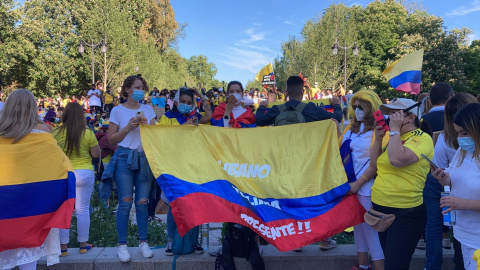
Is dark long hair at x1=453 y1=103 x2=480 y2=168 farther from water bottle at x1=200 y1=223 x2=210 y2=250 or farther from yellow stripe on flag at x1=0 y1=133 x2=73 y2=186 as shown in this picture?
yellow stripe on flag at x1=0 y1=133 x2=73 y2=186

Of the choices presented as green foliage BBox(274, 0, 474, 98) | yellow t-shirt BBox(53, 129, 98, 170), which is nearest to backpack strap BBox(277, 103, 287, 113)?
yellow t-shirt BBox(53, 129, 98, 170)

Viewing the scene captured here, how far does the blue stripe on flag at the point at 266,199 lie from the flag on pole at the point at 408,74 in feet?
6.84

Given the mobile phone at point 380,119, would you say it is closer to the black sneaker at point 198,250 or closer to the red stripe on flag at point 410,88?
the red stripe on flag at point 410,88

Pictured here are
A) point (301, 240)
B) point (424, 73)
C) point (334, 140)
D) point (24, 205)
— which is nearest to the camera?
point (24, 205)

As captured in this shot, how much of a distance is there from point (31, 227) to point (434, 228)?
4120 millimetres

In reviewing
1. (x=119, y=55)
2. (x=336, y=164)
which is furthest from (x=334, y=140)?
(x=119, y=55)

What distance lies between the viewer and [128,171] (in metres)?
4.23

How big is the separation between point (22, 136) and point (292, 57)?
41.9 meters

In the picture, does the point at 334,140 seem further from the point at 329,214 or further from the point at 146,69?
the point at 146,69

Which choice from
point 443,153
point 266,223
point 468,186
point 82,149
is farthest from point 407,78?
point 82,149

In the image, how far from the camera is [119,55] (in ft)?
109

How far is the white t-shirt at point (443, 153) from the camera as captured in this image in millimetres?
3590

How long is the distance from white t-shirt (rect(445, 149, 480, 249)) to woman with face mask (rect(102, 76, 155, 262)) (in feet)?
10.3

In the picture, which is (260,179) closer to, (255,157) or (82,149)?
(255,157)
